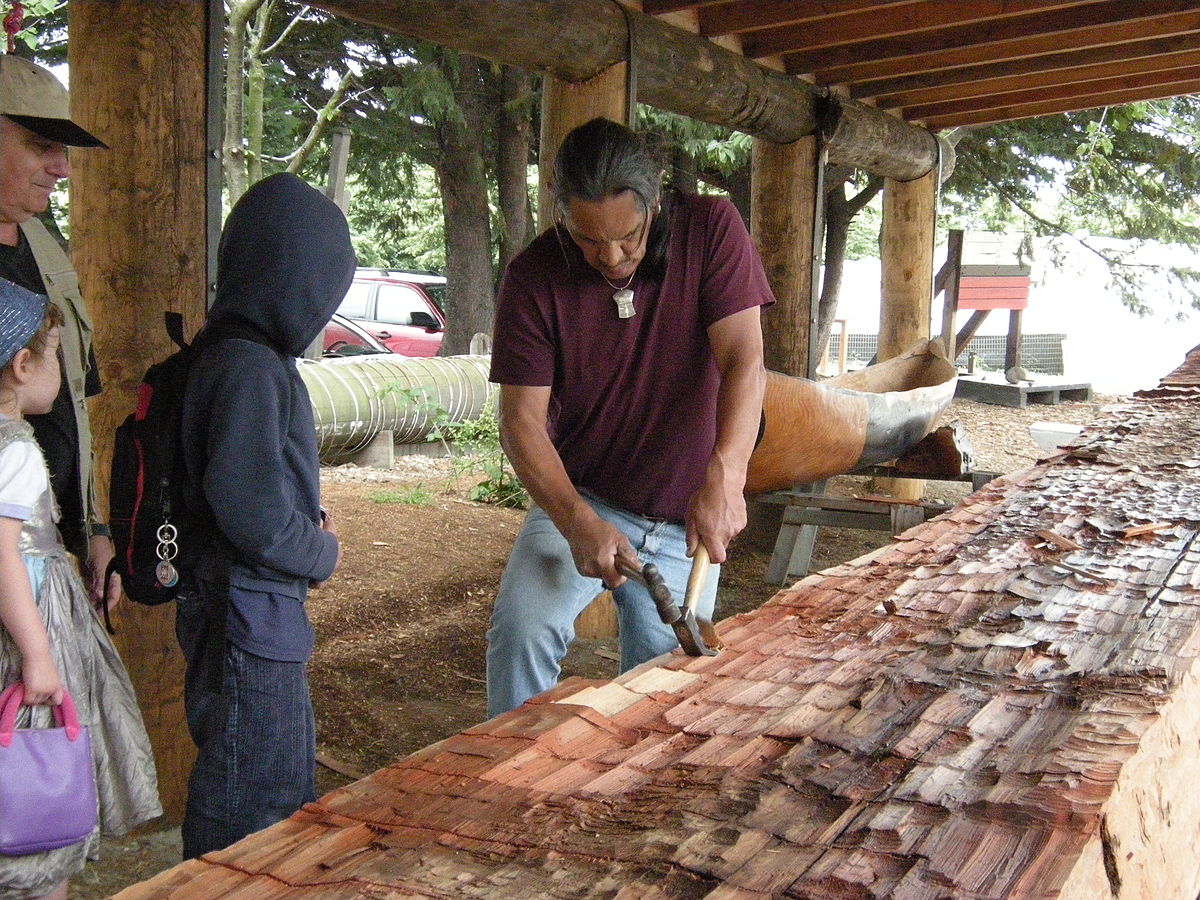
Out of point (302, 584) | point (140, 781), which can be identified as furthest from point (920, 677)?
point (140, 781)

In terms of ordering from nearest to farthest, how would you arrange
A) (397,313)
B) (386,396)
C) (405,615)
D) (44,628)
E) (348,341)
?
(44,628) < (405,615) < (386,396) < (348,341) < (397,313)

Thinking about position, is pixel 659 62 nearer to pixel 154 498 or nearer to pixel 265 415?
pixel 265 415

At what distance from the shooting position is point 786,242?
669 cm

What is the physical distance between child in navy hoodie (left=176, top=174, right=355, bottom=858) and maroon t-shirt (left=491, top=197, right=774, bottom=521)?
542 millimetres

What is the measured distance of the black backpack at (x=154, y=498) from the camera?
223 cm

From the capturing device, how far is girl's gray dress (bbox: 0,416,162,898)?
7.33 feet

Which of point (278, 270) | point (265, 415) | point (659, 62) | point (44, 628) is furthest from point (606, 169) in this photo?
point (659, 62)

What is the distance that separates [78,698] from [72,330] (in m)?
0.90

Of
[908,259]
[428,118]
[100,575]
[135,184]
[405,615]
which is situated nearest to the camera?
[100,575]

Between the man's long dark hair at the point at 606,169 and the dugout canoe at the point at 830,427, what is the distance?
246 centimetres

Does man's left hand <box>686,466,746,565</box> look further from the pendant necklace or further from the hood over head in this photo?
the hood over head

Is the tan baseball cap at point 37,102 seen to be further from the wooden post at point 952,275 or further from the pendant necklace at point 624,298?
the wooden post at point 952,275

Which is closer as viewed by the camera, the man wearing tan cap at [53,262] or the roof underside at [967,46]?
the man wearing tan cap at [53,262]

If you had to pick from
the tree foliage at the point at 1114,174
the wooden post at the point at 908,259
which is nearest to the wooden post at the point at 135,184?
the wooden post at the point at 908,259
